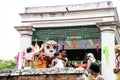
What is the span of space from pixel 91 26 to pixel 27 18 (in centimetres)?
412

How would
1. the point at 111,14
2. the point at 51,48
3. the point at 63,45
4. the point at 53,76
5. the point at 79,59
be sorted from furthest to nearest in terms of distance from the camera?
the point at 79,59 < the point at 63,45 < the point at 111,14 < the point at 51,48 < the point at 53,76

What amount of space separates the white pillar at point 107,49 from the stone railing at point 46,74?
13.1 m

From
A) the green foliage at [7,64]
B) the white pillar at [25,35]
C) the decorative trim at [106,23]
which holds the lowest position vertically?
the green foliage at [7,64]

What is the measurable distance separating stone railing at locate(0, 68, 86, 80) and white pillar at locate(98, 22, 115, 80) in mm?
13054

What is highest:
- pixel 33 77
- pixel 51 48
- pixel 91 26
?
pixel 91 26

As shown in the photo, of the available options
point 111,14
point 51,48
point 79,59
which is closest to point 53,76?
point 51,48

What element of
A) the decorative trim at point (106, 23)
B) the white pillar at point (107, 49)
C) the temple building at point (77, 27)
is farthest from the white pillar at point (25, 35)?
the white pillar at point (107, 49)

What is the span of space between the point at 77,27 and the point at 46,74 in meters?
14.7

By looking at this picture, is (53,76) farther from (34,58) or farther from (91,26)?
(91,26)

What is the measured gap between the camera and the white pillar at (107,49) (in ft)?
66.5

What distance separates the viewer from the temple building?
68.2 feet

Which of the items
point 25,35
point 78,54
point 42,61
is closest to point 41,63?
point 42,61

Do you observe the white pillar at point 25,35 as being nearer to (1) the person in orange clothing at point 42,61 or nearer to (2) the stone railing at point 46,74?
(1) the person in orange clothing at point 42,61

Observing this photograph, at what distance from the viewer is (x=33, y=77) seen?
7480 millimetres
